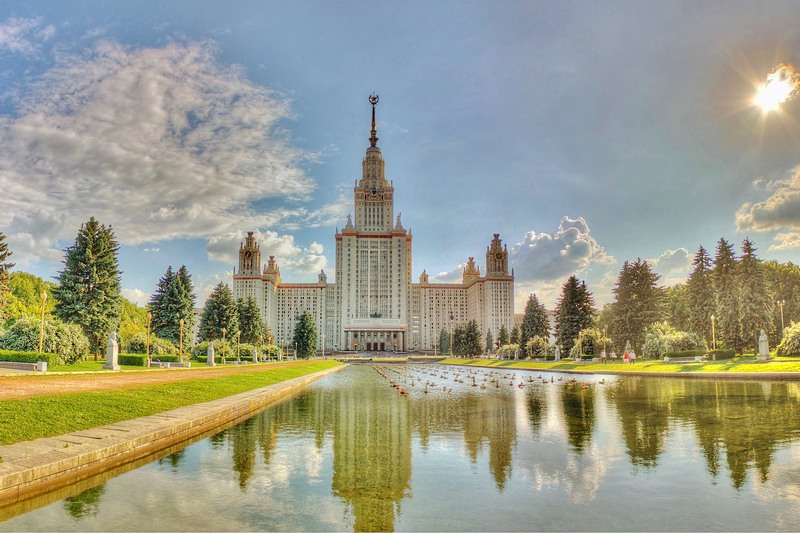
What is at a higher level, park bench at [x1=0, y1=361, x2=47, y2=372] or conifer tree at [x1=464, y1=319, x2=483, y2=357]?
park bench at [x1=0, y1=361, x2=47, y2=372]

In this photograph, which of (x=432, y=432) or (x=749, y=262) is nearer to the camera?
(x=432, y=432)

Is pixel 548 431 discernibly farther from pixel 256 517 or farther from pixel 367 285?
pixel 367 285

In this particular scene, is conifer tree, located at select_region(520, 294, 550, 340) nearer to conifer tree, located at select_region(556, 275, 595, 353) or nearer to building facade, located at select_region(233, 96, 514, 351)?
conifer tree, located at select_region(556, 275, 595, 353)

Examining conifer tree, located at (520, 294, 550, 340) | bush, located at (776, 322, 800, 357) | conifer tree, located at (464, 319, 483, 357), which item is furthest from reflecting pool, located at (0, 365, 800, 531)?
conifer tree, located at (464, 319, 483, 357)

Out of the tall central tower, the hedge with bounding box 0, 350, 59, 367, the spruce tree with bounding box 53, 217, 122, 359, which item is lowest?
the hedge with bounding box 0, 350, 59, 367

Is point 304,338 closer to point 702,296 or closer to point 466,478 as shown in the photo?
point 702,296

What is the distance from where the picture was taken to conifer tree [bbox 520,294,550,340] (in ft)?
291

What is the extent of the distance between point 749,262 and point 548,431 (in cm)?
5142

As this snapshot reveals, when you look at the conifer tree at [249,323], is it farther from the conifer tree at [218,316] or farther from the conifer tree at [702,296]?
the conifer tree at [702,296]

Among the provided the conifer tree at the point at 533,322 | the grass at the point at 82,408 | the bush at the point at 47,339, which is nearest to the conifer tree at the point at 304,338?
the conifer tree at the point at 533,322

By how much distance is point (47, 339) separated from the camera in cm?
3400

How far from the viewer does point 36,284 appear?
343 feet

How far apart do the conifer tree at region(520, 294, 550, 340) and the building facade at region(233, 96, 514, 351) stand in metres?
70.9

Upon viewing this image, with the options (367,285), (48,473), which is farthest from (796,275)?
(367,285)
